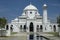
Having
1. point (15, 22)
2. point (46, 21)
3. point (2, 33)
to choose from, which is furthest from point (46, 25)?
point (2, 33)

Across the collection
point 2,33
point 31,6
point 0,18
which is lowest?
point 2,33

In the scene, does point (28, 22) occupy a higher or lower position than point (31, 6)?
lower

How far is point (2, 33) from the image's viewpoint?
35.4 meters

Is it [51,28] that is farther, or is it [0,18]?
[51,28]

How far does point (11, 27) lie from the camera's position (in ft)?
247

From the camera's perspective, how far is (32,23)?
74625 millimetres

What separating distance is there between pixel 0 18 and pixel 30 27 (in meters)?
27.0

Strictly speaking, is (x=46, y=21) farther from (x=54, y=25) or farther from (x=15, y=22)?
(x=15, y=22)

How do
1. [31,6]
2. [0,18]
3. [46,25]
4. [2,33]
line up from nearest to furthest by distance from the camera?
[2,33], [0,18], [46,25], [31,6]

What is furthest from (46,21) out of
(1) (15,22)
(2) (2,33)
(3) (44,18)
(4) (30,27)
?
(2) (2,33)

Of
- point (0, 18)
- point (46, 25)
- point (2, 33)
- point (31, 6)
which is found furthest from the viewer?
point (31, 6)

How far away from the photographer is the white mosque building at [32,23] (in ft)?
242

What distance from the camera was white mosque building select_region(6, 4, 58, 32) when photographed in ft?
242

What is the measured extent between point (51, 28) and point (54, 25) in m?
3.59
